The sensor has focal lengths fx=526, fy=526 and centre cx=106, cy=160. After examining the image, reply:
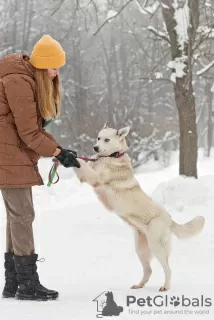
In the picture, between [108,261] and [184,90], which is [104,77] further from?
[108,261]

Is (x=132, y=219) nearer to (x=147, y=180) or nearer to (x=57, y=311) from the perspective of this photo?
(x=57, y=311)

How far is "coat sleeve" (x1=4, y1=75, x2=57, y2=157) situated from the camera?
4238mm

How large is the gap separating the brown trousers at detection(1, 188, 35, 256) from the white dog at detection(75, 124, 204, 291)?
637 mm

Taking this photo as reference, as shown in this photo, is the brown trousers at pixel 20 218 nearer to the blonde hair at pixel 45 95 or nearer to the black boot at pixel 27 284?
the black boot at pixel 27 284

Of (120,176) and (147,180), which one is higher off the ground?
(120,176)

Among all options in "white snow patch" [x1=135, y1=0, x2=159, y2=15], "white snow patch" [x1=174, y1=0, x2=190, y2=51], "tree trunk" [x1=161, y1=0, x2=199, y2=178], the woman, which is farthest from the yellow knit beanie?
"white snow patch" [x1=135, y1=0, x2=159, y2=15]

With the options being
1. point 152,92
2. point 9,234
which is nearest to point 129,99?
point 152,92

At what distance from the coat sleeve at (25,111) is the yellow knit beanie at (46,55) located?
0.22 m

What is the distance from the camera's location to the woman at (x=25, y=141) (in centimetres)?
427

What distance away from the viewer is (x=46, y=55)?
4445 millimetres

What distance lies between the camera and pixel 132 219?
16.1 feet

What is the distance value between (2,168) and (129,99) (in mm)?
25325

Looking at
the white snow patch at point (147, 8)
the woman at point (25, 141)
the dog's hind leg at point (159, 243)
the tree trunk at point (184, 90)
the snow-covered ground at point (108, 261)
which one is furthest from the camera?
the white snow patch at point (147, 8)

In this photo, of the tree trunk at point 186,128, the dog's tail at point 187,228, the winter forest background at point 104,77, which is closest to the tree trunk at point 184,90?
the tree trunk at point 186,128
